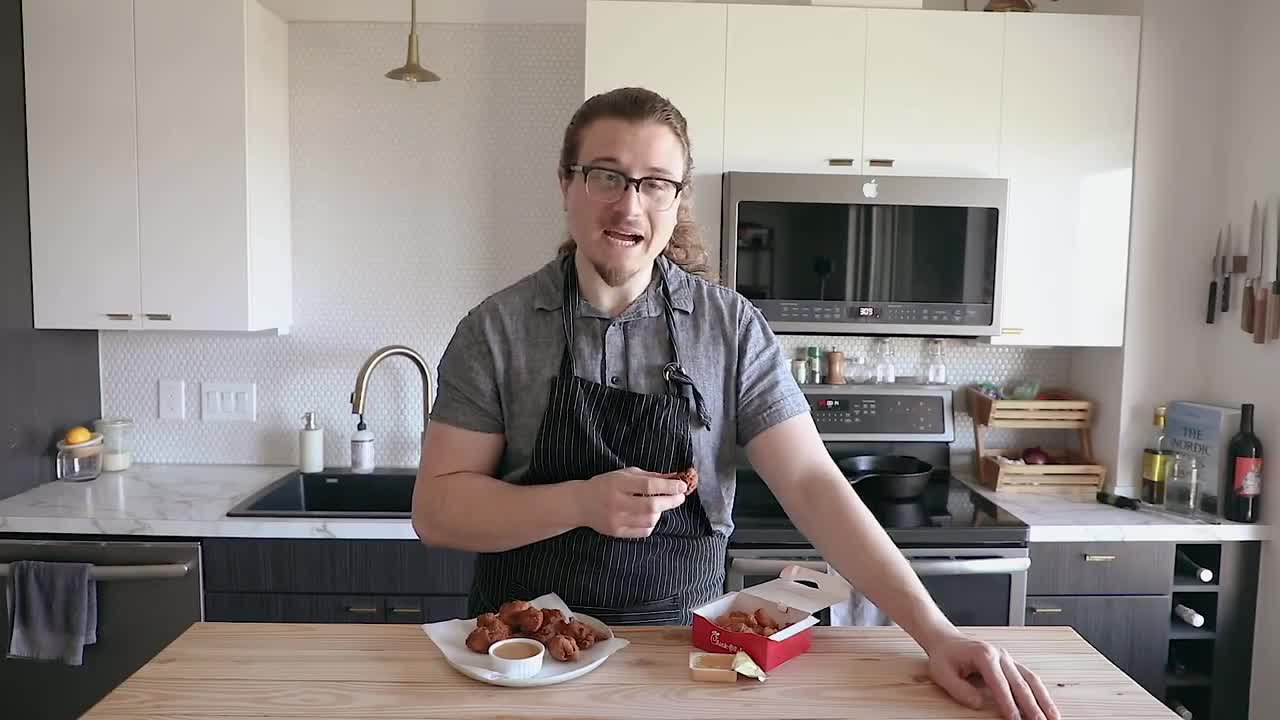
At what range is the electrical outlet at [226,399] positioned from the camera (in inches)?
110

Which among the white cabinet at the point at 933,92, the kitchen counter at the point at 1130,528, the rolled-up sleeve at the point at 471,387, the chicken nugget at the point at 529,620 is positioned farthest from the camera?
the white cabinet at the point at 933,92

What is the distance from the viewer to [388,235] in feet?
9.05

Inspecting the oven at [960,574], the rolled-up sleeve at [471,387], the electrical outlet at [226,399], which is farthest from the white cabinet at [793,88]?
the electrical outlet at [226,399]

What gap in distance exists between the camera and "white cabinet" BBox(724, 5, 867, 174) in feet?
7.63

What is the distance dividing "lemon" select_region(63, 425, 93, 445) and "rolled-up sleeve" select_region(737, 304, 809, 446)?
2144mm

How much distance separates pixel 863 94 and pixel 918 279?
522mm

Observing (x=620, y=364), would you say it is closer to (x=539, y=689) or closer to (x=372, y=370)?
(x=539, y=689)

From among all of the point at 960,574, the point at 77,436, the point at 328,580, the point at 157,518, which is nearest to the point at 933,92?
the point at 960,574

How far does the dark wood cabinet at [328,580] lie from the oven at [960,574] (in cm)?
72

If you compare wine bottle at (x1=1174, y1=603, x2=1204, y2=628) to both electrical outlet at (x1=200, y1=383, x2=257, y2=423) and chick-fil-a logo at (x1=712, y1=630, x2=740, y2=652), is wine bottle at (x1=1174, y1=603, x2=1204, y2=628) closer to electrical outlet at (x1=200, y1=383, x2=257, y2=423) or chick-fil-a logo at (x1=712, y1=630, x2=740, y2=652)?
chick-fil-a logo at (x1=712, y1=630, x2=740, y2=652)

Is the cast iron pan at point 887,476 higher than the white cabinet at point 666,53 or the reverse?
the reverse

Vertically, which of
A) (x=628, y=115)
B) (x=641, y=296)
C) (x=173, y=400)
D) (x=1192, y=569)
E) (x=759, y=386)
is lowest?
(x=1192, y=569)

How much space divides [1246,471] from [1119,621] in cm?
51

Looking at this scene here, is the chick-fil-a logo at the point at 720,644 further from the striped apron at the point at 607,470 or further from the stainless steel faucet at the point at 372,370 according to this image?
the stainless steel faucet at the point at 372,370
